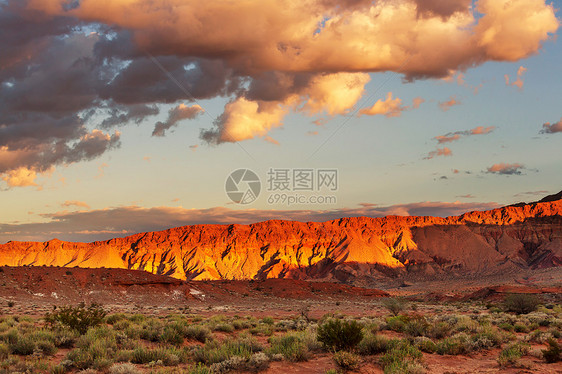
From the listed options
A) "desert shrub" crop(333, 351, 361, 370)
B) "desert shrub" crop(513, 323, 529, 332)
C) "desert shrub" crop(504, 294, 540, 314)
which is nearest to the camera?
"desert shrub" crop(333, 351, 361, 370)

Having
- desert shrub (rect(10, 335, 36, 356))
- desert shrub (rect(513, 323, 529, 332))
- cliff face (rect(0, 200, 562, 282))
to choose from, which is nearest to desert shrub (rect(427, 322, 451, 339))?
desert shrub (rect(513, 323, 529, 332))

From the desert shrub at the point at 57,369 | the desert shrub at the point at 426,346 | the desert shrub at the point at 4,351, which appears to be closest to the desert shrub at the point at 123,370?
the desert shrub at the point at 57,369

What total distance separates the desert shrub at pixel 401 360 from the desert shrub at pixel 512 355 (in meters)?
2.15

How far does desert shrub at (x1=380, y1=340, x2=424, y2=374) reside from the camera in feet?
34.9

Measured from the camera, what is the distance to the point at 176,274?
13000 centimetres

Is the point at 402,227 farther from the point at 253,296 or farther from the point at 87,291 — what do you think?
the point at 87,291

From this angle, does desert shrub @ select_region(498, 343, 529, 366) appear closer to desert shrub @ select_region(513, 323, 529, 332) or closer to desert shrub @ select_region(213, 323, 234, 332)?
desert shrub @ select_region(513, 323, 529, 332)

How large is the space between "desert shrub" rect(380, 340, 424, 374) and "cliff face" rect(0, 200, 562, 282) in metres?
115

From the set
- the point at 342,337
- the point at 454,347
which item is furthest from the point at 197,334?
the point at 454,347

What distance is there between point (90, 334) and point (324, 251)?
133616 mm

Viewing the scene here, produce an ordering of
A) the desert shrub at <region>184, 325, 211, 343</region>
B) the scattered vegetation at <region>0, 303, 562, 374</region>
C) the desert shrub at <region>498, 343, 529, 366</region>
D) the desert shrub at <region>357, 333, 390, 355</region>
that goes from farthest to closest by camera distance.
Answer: the desert shrub at <region>184, 325, 211, 343</region> → the desert shrub at <region>357, 333, 390, 355</region> → the desert shrub at <region>498, 343, 529, 366</region> → the scattered vegetation at <region>0, 303, 562, 374</region>

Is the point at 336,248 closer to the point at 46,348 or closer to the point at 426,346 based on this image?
the point at 426,346

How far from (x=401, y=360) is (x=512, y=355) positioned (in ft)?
11.0

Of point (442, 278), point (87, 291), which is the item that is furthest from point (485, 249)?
point (87, 291)
